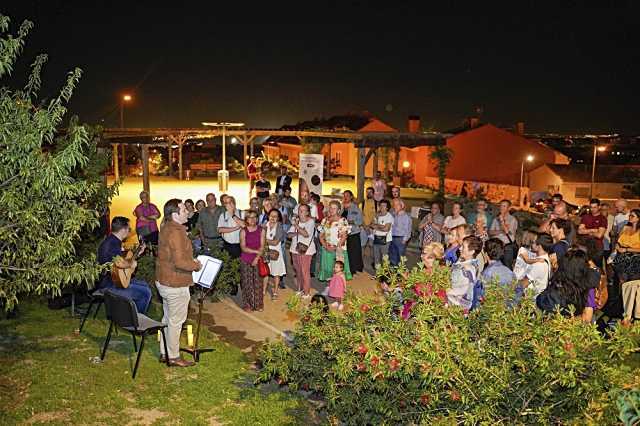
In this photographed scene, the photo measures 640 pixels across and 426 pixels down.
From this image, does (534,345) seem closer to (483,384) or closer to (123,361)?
(483,384)

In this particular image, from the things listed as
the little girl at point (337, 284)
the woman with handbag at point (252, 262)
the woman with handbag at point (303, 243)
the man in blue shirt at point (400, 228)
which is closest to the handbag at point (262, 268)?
the woman with handbag at point (252, 262)

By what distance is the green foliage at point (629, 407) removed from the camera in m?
2.17

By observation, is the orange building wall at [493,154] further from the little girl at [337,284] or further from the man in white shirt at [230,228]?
the little girl at [337,284]

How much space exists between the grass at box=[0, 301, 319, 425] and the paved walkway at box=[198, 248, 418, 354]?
1.38 ft

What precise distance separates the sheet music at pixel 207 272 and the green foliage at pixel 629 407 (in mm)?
4652

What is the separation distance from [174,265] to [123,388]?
134 centimetres

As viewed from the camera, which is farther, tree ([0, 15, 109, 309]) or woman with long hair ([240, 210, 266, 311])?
woman with long hair ([240, 210, 266, 311])

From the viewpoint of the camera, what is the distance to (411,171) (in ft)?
130

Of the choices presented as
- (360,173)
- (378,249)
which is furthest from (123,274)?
(360,173)

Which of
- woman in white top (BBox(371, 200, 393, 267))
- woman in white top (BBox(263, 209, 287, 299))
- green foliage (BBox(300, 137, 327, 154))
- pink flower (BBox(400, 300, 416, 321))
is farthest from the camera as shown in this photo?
green foliage (BBox(300, 137, 327, 154))

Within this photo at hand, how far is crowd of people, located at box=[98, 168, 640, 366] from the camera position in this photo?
6070 millimetres

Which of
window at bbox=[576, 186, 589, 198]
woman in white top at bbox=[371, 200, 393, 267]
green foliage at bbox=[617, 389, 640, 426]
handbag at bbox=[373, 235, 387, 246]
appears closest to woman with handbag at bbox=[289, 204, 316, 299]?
woman in white top at bbox=[371, 200, 393, 267]

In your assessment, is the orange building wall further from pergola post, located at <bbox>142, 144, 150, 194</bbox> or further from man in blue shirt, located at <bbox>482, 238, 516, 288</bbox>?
man in blue shirt, located at <bbox>482, 238, 516, 288</bbox>

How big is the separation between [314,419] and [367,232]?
21.0 feet
